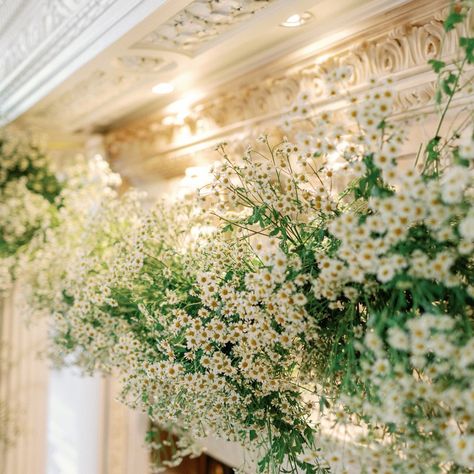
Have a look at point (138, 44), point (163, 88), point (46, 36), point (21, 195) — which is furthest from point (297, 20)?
point (21, 195)

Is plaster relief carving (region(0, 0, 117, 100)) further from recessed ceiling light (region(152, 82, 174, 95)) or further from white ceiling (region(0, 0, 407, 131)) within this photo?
recessed ceiling light (region(152, 82, 174, 95))

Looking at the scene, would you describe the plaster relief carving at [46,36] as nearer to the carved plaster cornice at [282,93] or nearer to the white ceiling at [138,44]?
the white ceiling at [138,44]

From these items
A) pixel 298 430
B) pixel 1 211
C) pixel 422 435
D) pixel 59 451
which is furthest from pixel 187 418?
pixel 59 451

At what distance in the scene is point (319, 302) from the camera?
1205 millimetres

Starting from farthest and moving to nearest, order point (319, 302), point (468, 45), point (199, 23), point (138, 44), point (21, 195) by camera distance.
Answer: point (21, 195), point (138, 44), point (199, 23), point (319, 302), point (468, 45)

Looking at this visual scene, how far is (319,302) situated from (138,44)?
1287 millimetres

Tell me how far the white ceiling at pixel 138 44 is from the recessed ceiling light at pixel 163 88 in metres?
0.04

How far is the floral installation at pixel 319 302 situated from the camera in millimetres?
910

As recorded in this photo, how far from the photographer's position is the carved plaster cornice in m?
1.62

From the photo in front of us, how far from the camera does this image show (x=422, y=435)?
97cm

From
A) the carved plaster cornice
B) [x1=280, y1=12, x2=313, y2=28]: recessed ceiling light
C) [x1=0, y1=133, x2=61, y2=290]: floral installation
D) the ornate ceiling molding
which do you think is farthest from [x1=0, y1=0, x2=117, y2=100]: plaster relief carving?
the carved plaster cornice

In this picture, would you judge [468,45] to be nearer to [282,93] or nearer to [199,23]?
[199,23]

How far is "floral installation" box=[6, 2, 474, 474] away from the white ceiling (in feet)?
1.29

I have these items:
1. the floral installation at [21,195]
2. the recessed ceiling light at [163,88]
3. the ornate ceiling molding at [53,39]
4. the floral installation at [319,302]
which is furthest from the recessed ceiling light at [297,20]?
the floral installation at [21,195]
